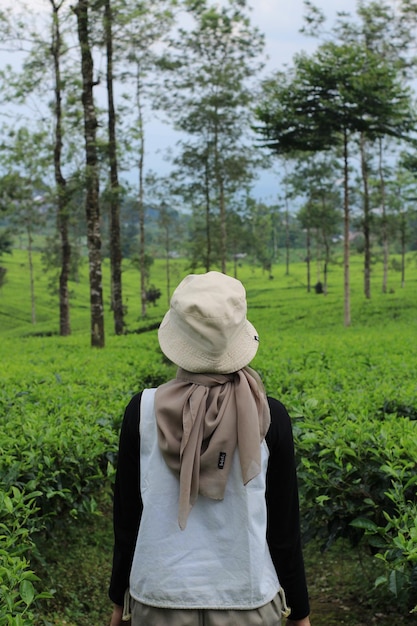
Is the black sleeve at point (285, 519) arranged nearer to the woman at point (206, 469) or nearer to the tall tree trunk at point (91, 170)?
the woman at point (206, 469)

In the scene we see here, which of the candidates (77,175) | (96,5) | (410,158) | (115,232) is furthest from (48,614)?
(410,158)

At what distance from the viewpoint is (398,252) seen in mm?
80688

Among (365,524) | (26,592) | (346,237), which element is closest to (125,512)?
(26,592)

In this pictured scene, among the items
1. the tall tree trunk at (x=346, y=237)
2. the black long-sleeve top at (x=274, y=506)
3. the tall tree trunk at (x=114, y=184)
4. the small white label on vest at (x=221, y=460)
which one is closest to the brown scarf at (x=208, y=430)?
the small white label on vest at (x=221, y=460)

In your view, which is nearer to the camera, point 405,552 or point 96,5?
point 405,552

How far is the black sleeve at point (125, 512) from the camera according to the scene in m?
2.19

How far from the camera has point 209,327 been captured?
6.64 feet

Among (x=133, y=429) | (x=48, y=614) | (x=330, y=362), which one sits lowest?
(x=48, y=614)

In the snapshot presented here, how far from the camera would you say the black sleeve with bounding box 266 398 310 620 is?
86.1 inches

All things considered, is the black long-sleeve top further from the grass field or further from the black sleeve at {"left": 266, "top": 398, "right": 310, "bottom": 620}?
the grass field

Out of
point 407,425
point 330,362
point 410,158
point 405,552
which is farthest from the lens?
point 410,158

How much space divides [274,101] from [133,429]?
18.0 metres

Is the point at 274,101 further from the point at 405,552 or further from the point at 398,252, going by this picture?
the point at 398,252

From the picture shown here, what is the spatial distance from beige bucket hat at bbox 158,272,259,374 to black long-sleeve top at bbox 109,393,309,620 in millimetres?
217
